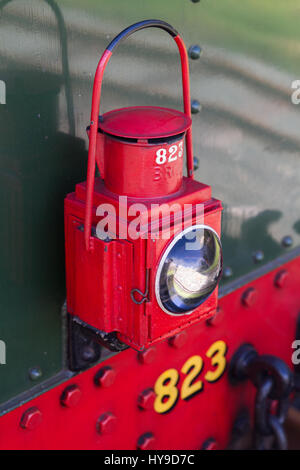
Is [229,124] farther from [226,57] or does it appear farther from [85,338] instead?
[85,338]

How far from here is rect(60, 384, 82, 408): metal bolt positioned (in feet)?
4.98

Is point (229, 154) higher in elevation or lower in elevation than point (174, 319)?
higher

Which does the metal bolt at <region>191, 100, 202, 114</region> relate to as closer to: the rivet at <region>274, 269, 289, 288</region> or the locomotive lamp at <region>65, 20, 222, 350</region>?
the locomotive lamp at <region>65, 20, 222, 350</region>

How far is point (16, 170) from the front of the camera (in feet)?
4.13

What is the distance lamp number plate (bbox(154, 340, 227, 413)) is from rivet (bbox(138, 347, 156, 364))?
0.08 m

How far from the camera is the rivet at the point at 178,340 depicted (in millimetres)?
1754

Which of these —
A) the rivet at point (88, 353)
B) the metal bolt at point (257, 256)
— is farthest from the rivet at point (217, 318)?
the rivet at point (88, 353)

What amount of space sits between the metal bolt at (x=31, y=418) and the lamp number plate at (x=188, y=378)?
41 cm

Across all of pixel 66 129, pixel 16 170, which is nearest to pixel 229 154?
pixel 66 129

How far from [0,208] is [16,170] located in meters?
0.08

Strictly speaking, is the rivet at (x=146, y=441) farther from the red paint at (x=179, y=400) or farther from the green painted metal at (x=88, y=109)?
the green painted metal at (x=88, y=109)

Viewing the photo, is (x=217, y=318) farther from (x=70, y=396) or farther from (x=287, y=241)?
(x=70, y=396)

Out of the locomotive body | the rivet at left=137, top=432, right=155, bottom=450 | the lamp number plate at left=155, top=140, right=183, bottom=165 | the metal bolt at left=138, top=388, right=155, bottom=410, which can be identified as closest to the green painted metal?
the locomotive body

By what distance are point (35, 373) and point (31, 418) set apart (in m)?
0.10
